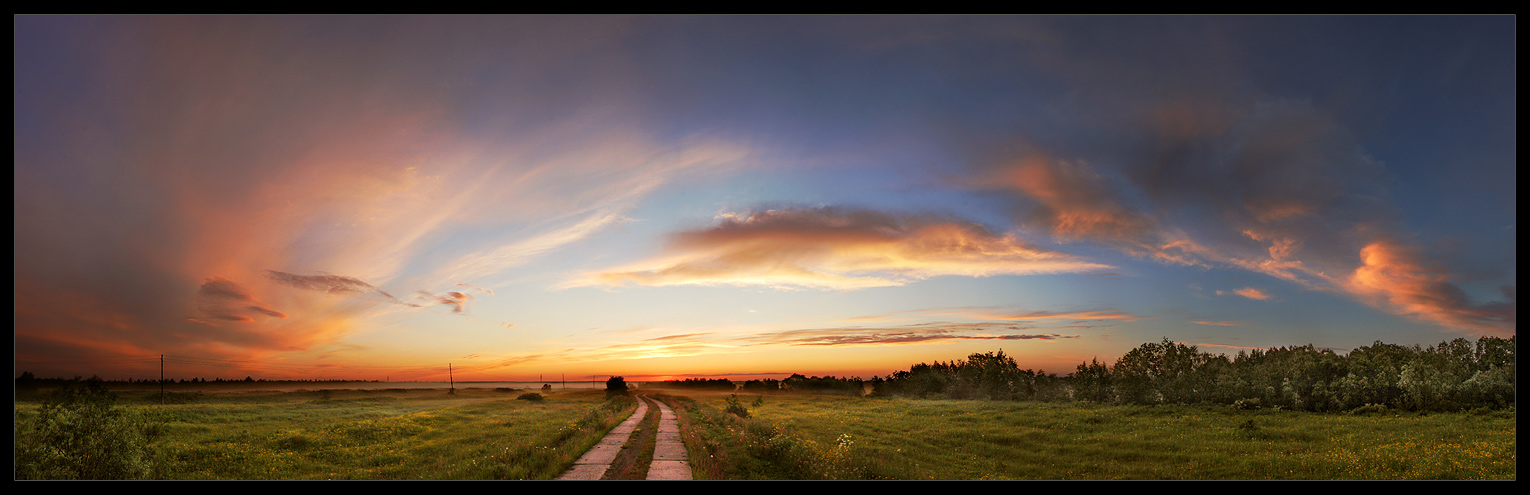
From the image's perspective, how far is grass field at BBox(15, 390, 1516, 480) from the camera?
16.2 m

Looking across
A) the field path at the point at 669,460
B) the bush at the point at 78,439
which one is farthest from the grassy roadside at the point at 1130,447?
the bush at the point at 78,439

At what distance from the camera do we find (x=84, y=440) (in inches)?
516

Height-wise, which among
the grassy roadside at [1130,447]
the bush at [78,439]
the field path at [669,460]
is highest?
the bush at [78,439]

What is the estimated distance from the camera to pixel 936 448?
85.5 ft

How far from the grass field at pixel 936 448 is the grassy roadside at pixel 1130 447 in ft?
0.26

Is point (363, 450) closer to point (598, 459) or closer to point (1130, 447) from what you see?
point (598, 459)

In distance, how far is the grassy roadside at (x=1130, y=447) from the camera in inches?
656

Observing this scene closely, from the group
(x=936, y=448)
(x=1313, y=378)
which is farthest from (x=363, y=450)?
(x=1313, y=378)

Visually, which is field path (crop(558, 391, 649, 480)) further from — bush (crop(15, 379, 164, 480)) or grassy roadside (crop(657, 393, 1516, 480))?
bush (crop(15, 379, 164, 480))

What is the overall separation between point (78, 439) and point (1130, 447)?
111 ft

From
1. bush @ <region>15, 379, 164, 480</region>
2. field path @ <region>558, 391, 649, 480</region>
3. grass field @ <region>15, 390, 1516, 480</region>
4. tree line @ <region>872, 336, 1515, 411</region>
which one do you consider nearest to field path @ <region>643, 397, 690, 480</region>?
grass field @ <region>15, 390, 1516, 480</region>

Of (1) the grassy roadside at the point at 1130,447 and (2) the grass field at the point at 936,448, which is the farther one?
(1) the grassy roadside at the point at 1130,447

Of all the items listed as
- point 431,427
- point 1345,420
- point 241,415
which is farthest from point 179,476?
point 1345,420

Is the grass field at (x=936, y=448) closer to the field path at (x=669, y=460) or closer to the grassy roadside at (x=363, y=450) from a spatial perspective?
the grassy roadside at (x=363, y=450)
